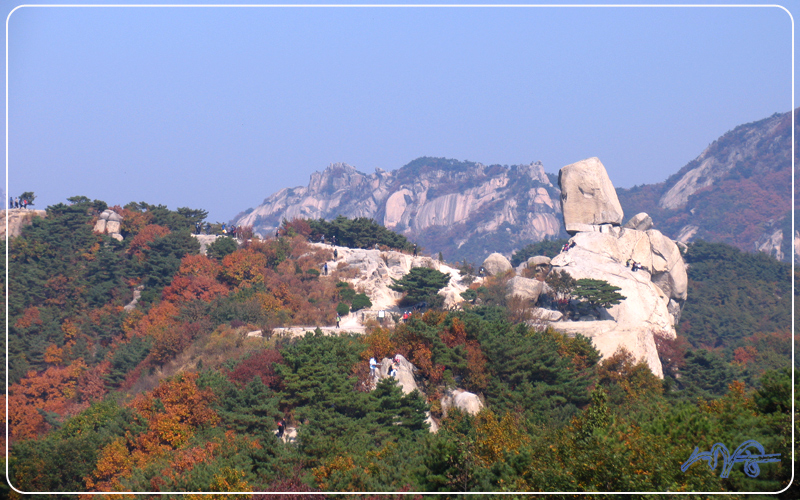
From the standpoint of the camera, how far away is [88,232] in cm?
3950

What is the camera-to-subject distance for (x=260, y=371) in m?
20.8

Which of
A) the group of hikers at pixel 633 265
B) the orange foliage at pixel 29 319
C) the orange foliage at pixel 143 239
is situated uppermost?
the orange foliage at pixel 143 239

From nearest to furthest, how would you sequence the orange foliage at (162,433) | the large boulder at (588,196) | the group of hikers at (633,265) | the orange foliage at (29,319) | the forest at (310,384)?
1. the forest at (310,384)
2. the orange foliage at (162,433)
3. the orange foliage at (29,319)
4. the group of hikers at (633,265)
5. the large boulder at (588,196)

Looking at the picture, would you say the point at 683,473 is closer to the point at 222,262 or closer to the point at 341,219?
the point at 222,262

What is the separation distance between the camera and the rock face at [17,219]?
132 ft

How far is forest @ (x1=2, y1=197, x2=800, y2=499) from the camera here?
1221cm

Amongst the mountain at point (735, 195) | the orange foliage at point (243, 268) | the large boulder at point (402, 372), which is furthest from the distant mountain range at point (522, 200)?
the large boulder at point (402, 372)

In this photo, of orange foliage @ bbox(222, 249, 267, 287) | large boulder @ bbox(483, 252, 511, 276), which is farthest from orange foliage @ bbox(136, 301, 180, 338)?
large boulder @ bbox(483, 252, 511, 276)

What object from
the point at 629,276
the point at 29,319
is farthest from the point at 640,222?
the point at 29,319

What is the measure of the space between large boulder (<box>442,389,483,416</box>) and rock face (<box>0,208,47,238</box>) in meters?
32.0

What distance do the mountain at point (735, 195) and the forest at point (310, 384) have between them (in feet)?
61.2

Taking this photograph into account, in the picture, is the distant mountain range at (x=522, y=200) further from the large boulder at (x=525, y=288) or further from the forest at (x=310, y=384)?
the large boulder at (x=525, y=288)

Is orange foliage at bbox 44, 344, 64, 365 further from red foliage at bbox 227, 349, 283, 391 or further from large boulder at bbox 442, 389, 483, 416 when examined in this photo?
large boulder at bbox 442, 389, 483, 416

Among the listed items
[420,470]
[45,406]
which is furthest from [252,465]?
[45,406]
